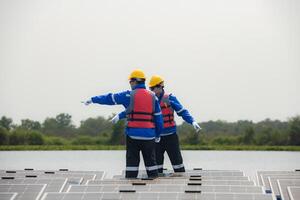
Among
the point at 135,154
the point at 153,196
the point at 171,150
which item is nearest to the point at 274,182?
the point at 171,150

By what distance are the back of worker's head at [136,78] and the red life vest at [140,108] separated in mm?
143

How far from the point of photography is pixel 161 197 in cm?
716

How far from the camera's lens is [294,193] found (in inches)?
334

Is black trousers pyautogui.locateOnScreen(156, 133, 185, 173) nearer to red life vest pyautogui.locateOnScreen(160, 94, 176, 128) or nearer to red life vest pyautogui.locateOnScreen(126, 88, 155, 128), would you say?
red life vest pyautogui.locateOnScreen(160, 94, 176, 128)

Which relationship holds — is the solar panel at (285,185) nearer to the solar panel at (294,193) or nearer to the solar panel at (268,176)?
the solar panel at (294,193)

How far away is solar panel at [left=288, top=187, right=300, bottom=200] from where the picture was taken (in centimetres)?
819

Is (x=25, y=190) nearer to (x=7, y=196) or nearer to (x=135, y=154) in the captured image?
(x=7, y=196)

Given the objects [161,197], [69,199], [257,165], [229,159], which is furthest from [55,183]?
[229,159]

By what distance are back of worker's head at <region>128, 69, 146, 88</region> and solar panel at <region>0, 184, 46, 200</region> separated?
7.31 ft

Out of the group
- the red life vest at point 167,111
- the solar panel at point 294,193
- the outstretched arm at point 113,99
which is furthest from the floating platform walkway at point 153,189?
the outstretched arm at point 113,99

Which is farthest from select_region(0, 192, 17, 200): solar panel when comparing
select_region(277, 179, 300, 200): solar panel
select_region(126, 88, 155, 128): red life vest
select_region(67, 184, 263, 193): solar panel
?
select_region(277, 179, 300, 200): solar panel

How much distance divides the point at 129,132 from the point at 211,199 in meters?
2.79

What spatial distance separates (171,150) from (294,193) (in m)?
2.81

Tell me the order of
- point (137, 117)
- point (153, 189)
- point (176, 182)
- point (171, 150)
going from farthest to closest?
1. point (171, 150)
2. point (137, 117)
3. point (176, 182)
4. point (153, 189)
